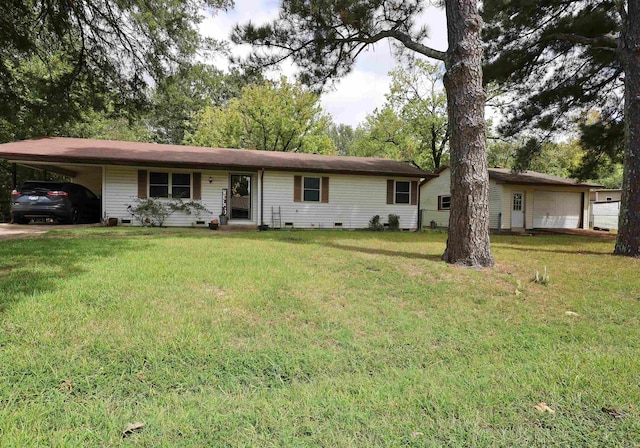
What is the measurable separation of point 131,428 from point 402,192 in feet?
47.8

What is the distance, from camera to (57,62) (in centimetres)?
1072

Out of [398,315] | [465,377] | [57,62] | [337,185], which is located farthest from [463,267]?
[57,62]

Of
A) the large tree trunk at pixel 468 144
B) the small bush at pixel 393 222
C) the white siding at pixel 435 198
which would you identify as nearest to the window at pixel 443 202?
the white siding at pixel 435 198

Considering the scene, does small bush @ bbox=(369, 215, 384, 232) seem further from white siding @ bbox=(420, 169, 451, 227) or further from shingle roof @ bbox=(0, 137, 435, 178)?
white siding @ bbox=(420, 169, 451, 227)

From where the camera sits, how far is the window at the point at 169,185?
501 inches

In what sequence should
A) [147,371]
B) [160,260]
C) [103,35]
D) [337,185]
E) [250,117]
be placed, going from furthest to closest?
[250,117] < [337,185] < [103,35] < [160,260] < [147,371]

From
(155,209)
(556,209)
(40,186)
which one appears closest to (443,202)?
(556,209)

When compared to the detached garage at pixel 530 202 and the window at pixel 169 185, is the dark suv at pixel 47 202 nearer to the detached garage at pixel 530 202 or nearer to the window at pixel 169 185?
the window at pixel 169 185

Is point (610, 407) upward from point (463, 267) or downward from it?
downward

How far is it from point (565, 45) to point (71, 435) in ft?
50.6

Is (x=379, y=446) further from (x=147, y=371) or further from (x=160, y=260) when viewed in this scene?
(x=160, y=260)

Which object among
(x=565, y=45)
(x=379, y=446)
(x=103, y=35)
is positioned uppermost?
(x=565, y=45)

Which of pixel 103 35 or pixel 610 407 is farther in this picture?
pixel 103 35

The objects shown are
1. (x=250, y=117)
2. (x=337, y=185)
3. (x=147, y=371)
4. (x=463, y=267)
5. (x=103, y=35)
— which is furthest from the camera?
(x=250, y=117)
